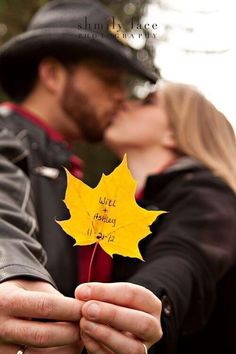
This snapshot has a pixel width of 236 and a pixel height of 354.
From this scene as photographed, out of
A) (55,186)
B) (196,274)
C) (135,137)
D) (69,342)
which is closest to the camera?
(69,342)

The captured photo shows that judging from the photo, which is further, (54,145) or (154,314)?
(54,145)

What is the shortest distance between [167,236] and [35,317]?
2.67 ft

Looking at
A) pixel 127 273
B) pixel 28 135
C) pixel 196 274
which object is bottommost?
pixel 127 273

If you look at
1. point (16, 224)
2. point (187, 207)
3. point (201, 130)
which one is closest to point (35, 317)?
point (16, 224)

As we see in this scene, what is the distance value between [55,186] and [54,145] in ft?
0.81

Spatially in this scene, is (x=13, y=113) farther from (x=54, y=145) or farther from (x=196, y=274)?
(x=196, y=274)

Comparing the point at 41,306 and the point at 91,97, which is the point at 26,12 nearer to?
the point at 91,97

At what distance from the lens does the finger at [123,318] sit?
2.92 ft

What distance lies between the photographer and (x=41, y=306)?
893 mm

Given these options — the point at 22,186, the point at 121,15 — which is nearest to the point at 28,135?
the point at 22,186

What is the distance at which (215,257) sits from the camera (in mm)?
1699

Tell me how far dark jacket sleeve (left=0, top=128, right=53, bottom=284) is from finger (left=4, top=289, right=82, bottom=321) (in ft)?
0.25

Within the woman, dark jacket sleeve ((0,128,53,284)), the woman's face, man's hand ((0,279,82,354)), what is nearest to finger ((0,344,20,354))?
man's hand ((0,279,82,354))

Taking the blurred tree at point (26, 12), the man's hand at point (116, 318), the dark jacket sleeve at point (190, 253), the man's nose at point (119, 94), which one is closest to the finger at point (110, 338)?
the man's hand at point (116, 318)
